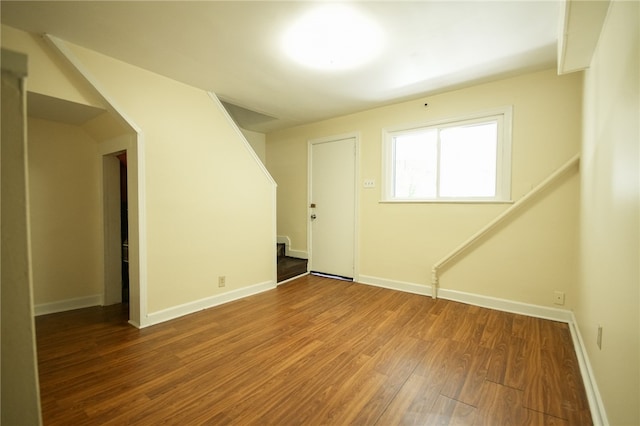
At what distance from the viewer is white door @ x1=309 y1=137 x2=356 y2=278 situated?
402cm

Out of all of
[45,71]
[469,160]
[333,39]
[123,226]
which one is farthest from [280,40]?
[123,226]

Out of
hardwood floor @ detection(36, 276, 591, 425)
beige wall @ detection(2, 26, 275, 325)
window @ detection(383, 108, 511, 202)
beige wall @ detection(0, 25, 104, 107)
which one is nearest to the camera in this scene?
hardwood floor @ detection(36, 276, 591, 425)

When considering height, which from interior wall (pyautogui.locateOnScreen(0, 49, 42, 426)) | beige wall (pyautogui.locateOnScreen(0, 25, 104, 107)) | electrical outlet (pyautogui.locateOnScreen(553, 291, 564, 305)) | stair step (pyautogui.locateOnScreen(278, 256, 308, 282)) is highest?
beige wall (pyautogui.locateOnScreen(0, 25, 104, 107))

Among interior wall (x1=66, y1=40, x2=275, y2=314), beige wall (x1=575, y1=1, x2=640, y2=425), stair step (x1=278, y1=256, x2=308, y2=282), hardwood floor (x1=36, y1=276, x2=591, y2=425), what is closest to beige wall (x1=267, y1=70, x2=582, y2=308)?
hardwood floor (x1=36, y1=276, x2=591, y2=425)

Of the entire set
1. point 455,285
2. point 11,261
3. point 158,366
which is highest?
point 11,261

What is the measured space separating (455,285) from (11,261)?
352 cm

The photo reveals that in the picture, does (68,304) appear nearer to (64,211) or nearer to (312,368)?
(64,211)

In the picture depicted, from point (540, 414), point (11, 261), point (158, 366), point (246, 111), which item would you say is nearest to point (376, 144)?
point (246, 111)

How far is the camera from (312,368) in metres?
1.88

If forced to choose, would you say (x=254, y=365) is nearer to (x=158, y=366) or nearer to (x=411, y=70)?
(x=158, y=366)

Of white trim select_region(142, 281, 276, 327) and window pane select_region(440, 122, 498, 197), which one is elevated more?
window pane select_region(440, 122, 498, 197)

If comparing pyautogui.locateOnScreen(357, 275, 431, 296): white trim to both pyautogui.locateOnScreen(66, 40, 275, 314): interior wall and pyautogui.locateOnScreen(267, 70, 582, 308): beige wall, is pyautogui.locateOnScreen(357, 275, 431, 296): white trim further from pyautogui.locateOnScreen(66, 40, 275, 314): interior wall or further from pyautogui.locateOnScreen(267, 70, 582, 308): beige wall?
pyautogui.locateOnScreen(66, 40, 275, 314): interior wall

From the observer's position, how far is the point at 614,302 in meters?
1.25

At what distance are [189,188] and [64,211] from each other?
→ 143 cm
